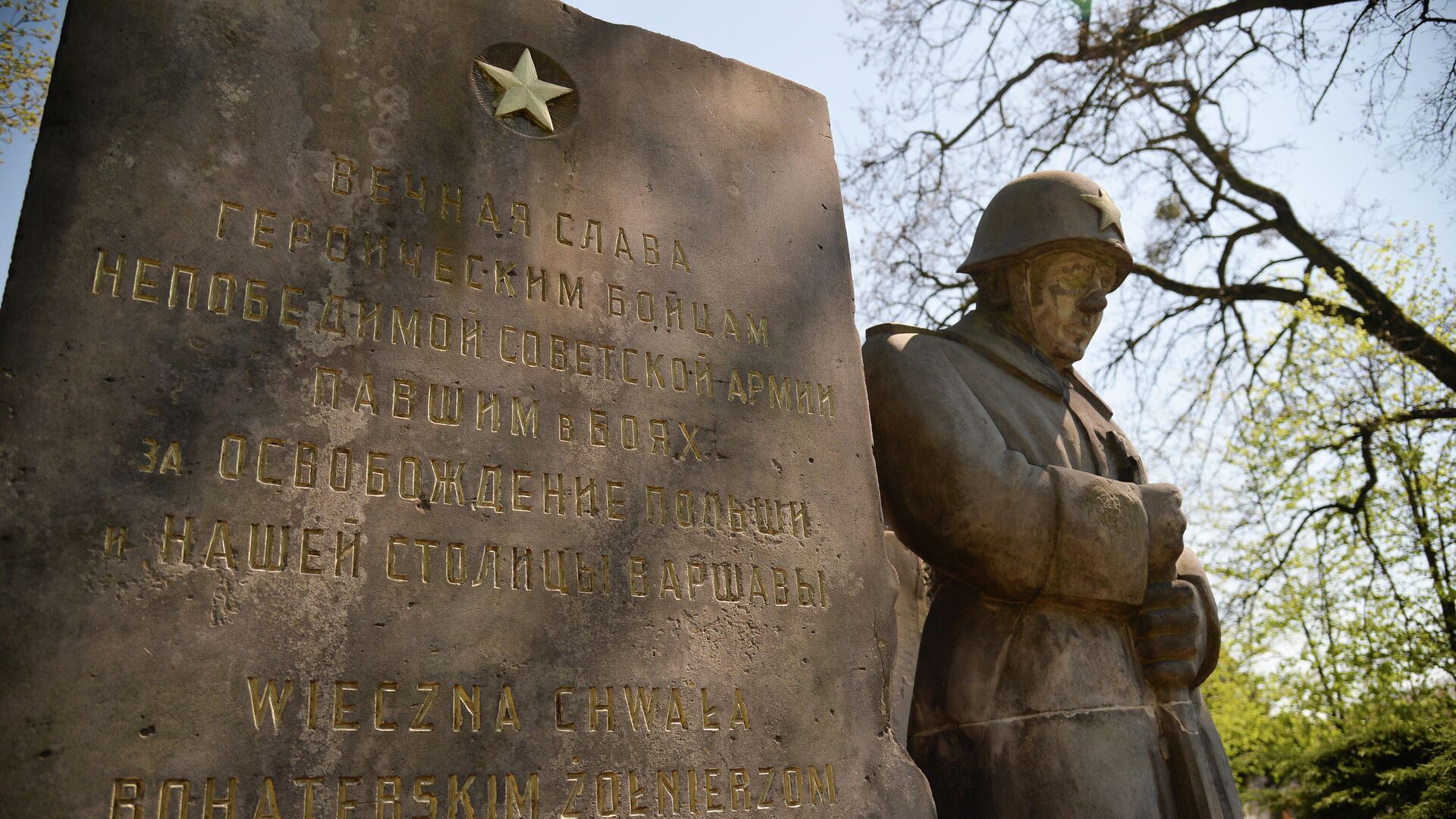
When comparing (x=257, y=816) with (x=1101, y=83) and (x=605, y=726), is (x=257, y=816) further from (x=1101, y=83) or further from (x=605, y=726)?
(x=1101, y=83)

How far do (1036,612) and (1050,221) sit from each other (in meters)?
1.55

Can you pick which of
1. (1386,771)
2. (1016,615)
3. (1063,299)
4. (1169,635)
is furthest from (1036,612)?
(1386,771)

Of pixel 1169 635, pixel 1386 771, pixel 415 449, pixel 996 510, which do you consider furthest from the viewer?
pixel 1386 771

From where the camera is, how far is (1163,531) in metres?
3.86

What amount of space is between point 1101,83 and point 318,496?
11.3m

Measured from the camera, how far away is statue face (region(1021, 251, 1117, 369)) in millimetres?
4359

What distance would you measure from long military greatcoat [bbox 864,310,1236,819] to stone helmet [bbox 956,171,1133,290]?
27.6 inches

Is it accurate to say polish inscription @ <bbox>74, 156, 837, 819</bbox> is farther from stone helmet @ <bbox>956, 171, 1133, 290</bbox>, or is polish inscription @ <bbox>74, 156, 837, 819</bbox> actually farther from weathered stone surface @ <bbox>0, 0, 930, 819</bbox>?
Result: stone helmet @ <bbox>956, 171, 1133, 290</bbox>

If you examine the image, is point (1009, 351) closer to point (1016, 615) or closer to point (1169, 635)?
point (1016, 615)

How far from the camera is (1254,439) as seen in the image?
44.0 ft

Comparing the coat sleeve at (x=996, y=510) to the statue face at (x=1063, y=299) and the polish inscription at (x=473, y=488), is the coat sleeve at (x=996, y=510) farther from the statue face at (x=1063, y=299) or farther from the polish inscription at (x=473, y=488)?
the statue face at (x=1063, y=299)

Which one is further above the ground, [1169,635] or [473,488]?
[473,488]

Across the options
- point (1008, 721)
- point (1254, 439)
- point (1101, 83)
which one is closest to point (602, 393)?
point (1008, 721)

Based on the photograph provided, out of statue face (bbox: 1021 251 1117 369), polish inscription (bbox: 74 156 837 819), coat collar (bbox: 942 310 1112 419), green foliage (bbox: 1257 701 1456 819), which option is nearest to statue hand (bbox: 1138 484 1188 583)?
coat collar (bbox: 942 310 1112 419)
